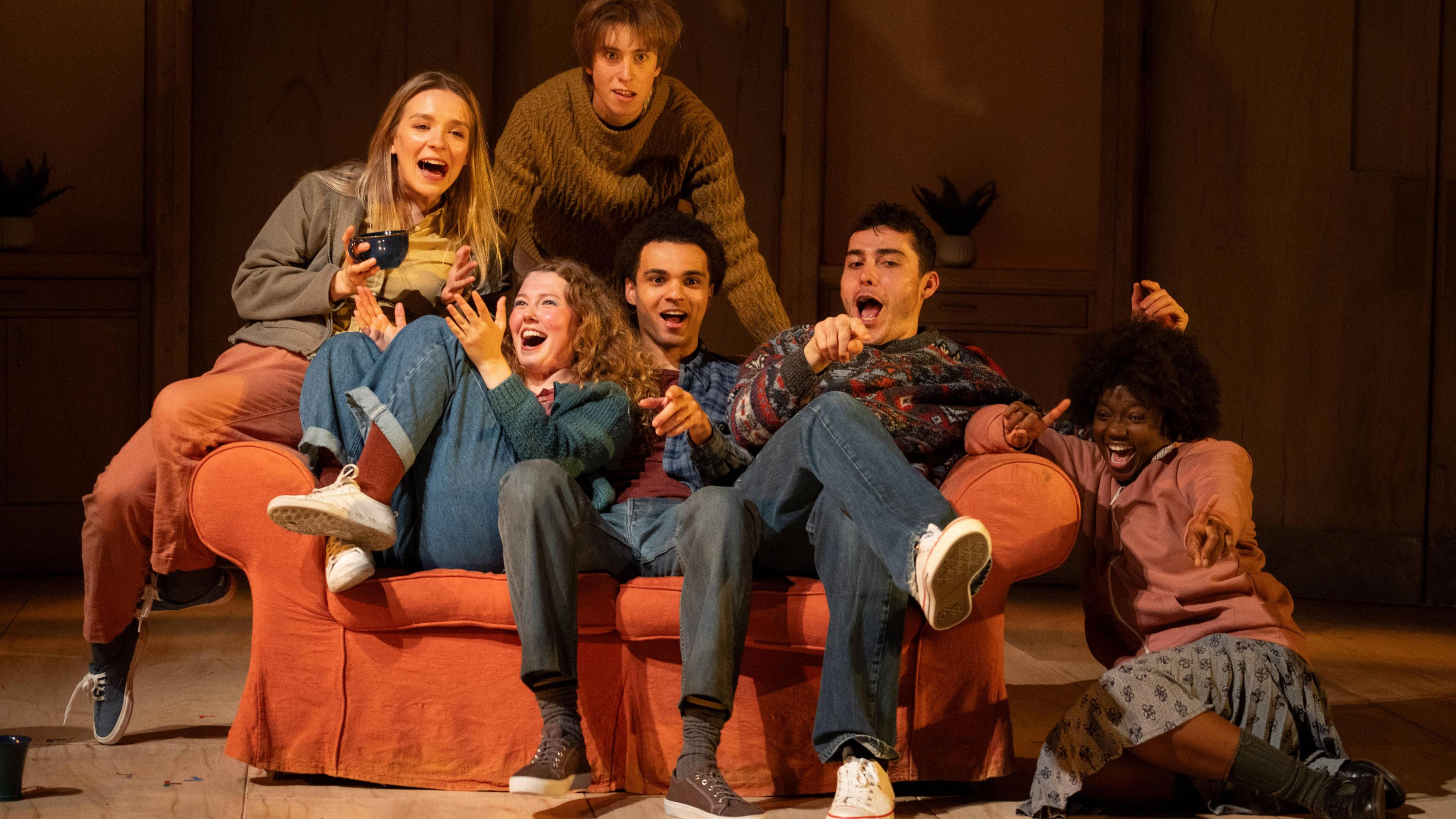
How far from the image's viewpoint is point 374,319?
2918 mm

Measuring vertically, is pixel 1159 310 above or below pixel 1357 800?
above

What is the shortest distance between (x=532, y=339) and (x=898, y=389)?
76 centimetres

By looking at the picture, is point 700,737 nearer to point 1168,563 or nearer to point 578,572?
point 578,572

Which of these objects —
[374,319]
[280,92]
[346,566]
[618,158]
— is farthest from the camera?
[280,92]

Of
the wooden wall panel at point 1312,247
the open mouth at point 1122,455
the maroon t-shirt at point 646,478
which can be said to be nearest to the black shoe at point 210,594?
the maroon t-shirt at point 646,478

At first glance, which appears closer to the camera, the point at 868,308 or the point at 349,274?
the point at 349,274

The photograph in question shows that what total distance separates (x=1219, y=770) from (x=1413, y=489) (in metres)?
2.77

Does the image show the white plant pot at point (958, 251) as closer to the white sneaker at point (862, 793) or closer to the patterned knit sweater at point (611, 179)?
the patterned knit sweater at point (611, 179)

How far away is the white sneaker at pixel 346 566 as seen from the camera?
2453mm

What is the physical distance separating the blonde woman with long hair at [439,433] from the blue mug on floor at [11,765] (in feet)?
1.85

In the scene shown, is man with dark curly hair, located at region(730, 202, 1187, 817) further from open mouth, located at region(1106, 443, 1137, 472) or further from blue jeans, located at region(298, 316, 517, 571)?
blue jeans, located at region(298, 316, 517, 571)

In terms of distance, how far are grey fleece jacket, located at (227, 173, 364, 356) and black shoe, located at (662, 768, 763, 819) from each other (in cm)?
121

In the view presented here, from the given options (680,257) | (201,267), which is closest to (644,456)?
(680,257)

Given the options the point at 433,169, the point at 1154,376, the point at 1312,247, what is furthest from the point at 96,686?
the point at 1312,247
